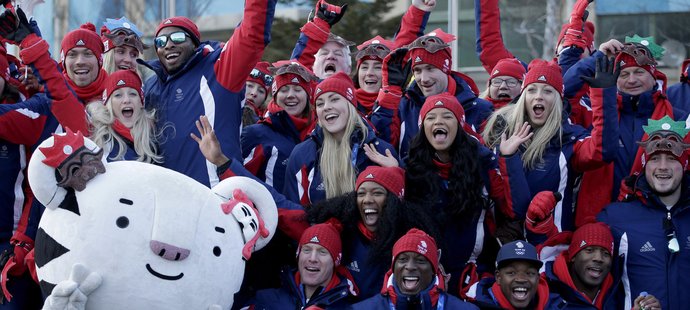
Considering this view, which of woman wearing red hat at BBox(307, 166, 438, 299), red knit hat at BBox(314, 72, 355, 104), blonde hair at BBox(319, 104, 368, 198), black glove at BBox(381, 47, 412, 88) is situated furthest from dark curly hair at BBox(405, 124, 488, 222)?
black glove at BBox(381, 47, 412, 88)

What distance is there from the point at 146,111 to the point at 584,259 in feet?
9.37

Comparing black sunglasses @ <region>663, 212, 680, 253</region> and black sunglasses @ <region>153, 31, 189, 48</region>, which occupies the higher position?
black sunglasses @ <region>153, 31, 189, 48</region>

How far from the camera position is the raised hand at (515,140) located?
734cm

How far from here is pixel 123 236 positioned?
5.61 meters

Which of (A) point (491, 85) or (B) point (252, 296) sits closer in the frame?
(B) point (252, 296)

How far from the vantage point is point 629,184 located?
7637 mm

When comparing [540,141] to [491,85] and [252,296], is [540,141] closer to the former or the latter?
[491,85]

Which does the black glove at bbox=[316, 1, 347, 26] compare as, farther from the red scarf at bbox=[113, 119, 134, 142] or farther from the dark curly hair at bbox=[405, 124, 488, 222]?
the red scarf at bbox=[113, 119, 134, 142]

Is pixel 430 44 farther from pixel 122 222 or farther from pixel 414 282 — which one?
pixel 122 222

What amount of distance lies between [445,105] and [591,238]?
1.21m

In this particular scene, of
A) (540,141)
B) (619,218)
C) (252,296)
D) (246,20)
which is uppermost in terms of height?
(246,20)

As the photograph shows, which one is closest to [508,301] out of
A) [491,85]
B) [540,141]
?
[540,141]

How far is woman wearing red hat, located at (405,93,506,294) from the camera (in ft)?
24.0

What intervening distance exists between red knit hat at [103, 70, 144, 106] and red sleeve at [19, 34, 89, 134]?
0.78 ft
